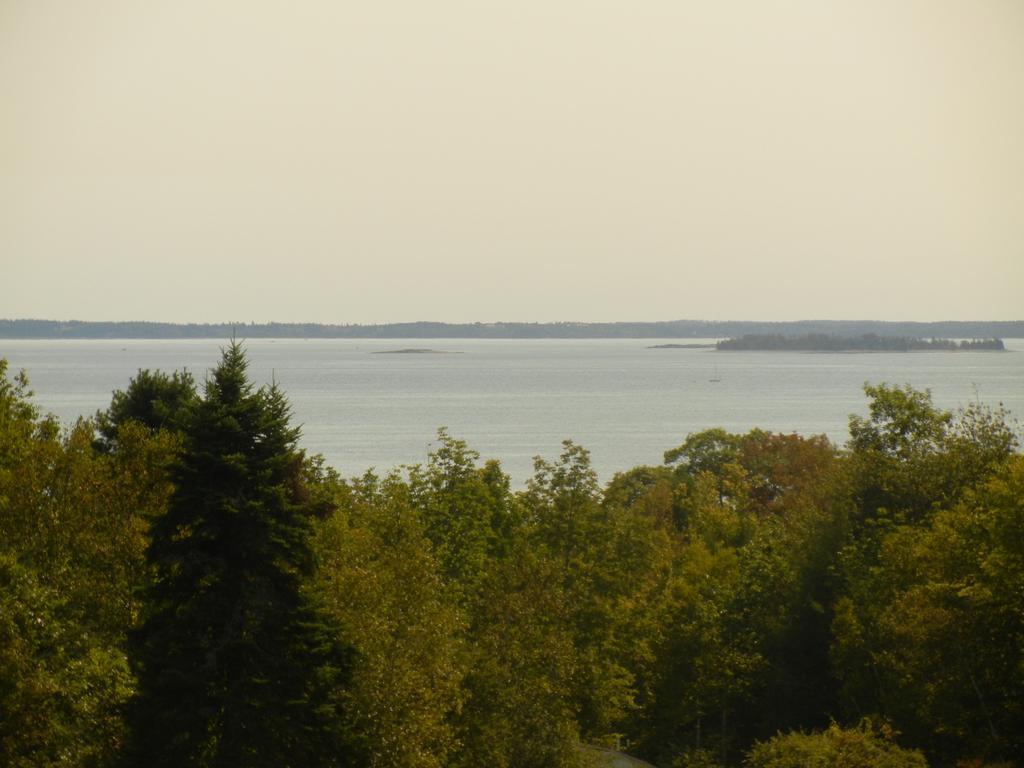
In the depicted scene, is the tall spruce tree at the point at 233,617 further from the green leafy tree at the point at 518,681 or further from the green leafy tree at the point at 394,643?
the green leafy tree at the point at 518,681

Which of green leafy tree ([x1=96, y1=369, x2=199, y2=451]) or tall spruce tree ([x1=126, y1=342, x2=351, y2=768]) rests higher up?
green leafy tree ([x1=96, y1=369, x2=199, y2=451])

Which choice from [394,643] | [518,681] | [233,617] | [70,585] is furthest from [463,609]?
[233,617]

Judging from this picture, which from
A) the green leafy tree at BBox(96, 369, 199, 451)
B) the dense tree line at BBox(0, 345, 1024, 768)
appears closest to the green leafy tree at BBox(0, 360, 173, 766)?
the dense tree line at BBox(0, 345, 1024, 768)

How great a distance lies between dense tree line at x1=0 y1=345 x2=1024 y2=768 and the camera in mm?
21703

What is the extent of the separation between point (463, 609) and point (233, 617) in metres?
13.4

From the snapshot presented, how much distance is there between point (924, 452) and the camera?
4122cm

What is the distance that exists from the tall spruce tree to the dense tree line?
1.9 inches

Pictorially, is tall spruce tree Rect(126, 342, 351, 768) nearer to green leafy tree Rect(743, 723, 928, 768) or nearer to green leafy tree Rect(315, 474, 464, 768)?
green leafy tree Rect(315, 474, 464, 768)

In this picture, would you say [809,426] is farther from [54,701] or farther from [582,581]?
[54,701]

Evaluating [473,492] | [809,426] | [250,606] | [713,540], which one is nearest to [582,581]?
[473,492]

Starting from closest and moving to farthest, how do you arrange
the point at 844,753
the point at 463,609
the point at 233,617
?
the point at 233,617 → the point at 844,753 → the point at 463,609

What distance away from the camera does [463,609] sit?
A: 34438 mm

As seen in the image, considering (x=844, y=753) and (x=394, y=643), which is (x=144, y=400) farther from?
(x=844, y=753)

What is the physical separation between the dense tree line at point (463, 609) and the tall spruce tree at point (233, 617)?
0.05 m
